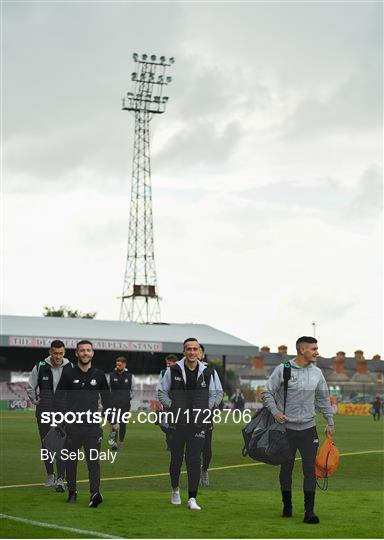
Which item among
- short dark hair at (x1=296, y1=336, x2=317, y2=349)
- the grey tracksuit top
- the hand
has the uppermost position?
short dark hair at (x1=296, y1=336, x2=317, y2=349)

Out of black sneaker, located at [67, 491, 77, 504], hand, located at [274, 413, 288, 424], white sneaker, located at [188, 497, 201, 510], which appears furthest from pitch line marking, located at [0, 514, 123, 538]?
hand, located at [274, 413, 288, 424]

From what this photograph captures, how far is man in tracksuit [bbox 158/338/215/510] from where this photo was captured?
13914 millimetres

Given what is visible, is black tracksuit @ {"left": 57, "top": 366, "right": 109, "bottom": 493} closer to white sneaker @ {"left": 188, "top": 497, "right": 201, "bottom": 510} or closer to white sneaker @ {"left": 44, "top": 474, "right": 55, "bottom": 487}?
white sneaker @ {"left": 188, "top": 497, "right": 201, "bottom": 510}

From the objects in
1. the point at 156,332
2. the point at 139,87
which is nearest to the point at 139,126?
the point at 139,87

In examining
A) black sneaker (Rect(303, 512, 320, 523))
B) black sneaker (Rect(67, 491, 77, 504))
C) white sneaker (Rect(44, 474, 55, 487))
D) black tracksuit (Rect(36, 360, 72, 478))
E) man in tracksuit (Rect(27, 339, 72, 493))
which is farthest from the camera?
white sneaker (Rect(44, 474, 55, 487))

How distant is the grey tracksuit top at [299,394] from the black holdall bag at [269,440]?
0.07 metres

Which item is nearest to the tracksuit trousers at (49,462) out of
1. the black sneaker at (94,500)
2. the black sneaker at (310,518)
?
the black sneaker at (94,500)

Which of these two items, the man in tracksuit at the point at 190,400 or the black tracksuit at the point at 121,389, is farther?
the black tracksuit at the point at 121,389

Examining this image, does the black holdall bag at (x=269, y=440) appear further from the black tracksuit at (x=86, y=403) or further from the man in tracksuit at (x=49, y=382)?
the man in tracksuit at (x=49, y=382)

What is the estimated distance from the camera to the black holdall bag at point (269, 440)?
516 inches

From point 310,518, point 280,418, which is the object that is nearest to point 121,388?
point 280,418

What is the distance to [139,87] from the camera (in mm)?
82438

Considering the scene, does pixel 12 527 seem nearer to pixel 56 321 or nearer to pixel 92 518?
pixel 92 518

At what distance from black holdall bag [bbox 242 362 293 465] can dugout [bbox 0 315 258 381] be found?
59.7 m
